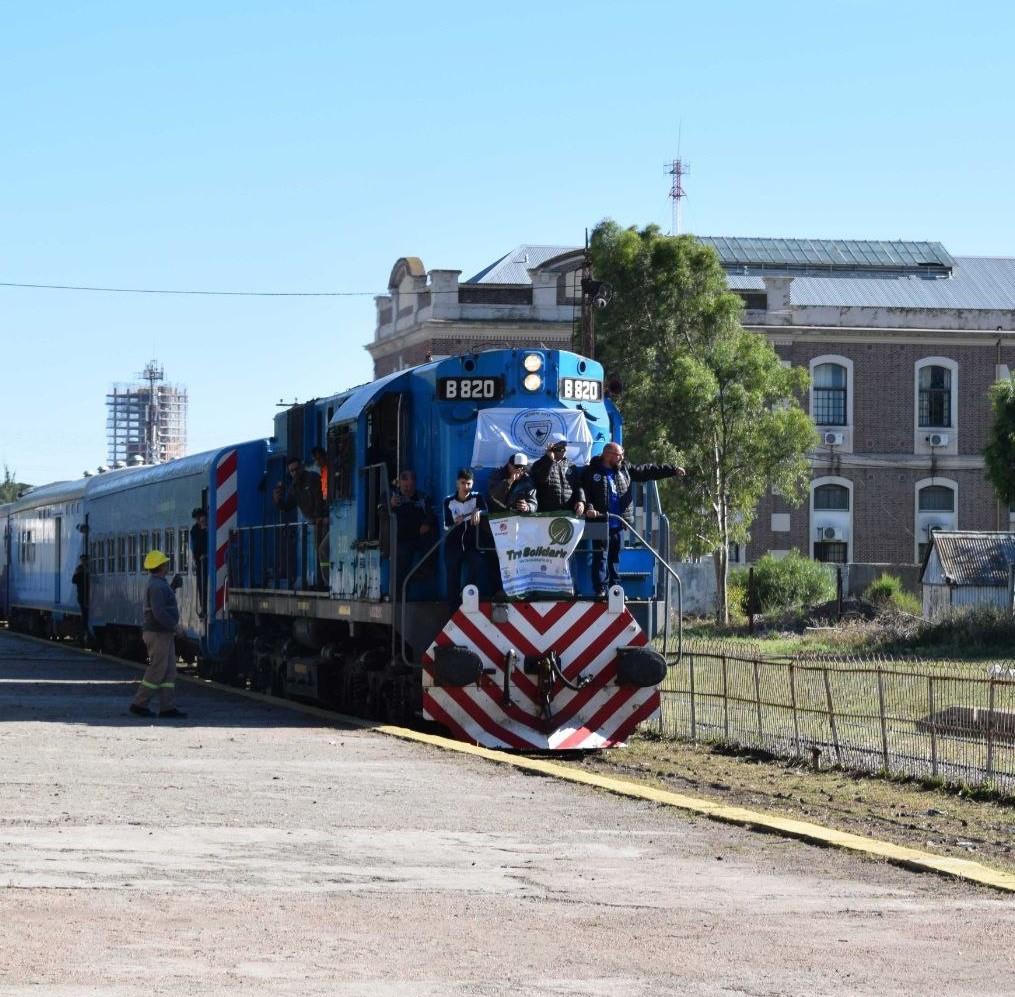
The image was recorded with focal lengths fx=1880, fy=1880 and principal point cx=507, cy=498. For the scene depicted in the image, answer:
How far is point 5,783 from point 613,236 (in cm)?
3703

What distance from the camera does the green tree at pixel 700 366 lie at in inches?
1890

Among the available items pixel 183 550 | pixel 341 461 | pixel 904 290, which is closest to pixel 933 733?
pixel 341 461

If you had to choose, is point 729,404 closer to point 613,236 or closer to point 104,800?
point 613,236

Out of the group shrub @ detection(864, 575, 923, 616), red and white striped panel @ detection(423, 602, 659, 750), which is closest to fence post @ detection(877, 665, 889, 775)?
red and white striped panel @ detection(423, 602, 659, 750)

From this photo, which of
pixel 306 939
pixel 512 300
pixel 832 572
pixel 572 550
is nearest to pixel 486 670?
pixel 572 550

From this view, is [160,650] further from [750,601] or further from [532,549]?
[750,601]

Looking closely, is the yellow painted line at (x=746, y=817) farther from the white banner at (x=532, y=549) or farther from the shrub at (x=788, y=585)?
the shrub at (x=788, y=585)

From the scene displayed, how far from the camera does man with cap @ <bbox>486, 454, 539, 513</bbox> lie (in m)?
17.4

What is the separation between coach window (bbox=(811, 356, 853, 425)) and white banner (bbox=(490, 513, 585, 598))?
158 ft

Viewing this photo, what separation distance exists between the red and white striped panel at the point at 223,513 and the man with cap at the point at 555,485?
8.61 meters

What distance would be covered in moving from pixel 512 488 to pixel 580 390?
5.30ft

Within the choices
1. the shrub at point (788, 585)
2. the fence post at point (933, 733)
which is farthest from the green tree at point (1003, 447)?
the fence post at point (933, 733)

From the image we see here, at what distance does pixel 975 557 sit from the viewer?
46.2m

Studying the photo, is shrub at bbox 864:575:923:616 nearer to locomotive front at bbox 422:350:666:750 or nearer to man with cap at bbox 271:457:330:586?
man with cap at bbox 271:457:330:586
